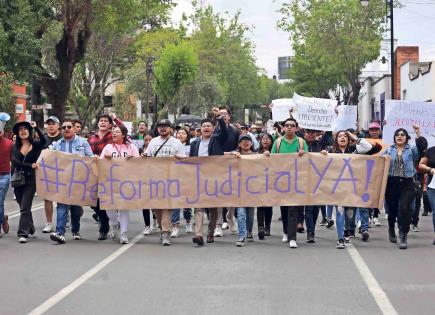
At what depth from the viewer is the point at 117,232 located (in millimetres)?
12352

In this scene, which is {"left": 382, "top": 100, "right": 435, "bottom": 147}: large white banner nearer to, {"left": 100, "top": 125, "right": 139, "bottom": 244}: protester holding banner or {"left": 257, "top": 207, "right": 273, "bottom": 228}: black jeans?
{"left": 257, "top": 207, "right": 273, "bottom": 228}: black jeans

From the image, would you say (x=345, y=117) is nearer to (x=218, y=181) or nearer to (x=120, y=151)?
(x=218, y=181)

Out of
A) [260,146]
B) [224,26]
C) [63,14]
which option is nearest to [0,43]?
[63,14]

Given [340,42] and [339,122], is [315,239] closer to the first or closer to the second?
[339,122]

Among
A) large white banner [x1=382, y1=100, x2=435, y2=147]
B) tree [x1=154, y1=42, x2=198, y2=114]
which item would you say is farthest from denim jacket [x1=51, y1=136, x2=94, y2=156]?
tree [x1=154, y1=42, x2=198, y2=114]

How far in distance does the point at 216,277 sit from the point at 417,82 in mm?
28654

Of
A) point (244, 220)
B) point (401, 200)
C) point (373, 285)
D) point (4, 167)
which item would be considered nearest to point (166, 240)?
point (244, 220)

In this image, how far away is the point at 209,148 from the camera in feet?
38.7

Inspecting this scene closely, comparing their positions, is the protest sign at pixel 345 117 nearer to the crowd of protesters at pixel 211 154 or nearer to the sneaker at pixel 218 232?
the crowd of protesters at pixel 211 154

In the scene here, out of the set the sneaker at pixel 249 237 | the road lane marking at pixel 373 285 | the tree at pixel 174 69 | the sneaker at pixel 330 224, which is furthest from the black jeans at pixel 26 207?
the tree at pixel 174 69

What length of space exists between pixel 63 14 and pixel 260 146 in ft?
59.8

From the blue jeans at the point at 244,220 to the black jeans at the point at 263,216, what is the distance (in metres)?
0.28

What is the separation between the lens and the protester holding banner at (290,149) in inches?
434

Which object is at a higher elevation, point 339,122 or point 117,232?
point 339,122
